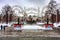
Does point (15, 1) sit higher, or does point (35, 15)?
point (15, 1)

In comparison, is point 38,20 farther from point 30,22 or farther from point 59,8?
point 59,8

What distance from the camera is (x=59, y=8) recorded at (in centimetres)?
1936

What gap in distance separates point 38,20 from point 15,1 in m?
2.85

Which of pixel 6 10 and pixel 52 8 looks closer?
pixel 6 10

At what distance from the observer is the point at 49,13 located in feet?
64.0

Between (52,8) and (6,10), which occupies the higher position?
(52,8)

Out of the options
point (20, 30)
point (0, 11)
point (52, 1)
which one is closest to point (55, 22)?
point (52, 1)

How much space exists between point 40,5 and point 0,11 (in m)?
3.85

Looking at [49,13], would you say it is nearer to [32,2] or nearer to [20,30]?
[32,2]

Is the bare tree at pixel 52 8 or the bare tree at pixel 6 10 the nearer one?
the bare tree at pixel 6 10

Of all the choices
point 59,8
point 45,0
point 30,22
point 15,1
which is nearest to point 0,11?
point 15,1

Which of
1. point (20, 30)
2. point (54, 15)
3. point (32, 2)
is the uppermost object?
point (32, 2)

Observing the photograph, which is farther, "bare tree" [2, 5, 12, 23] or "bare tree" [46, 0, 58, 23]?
"bare tree" [46, 0, 58, 23]

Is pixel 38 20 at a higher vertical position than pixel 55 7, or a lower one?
lower
